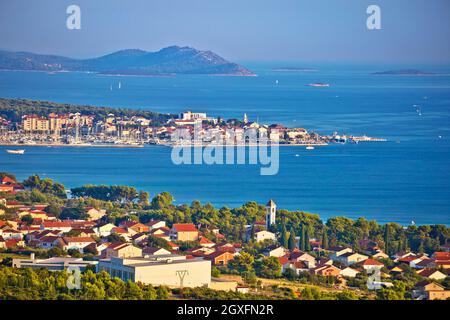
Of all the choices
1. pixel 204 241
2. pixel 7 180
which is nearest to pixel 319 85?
pixel 7 180

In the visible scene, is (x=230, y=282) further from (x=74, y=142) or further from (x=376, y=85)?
(x=376, y=85)

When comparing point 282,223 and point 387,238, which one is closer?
point 387,238

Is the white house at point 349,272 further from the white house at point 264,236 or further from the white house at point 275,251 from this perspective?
the white house at point 264,236

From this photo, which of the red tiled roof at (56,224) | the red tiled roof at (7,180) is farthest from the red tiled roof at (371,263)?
the red tiled roof at (7,180)

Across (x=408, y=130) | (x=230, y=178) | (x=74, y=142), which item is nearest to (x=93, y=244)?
(x=230, y=178)

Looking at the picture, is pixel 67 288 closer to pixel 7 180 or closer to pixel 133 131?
pixel 7 180
